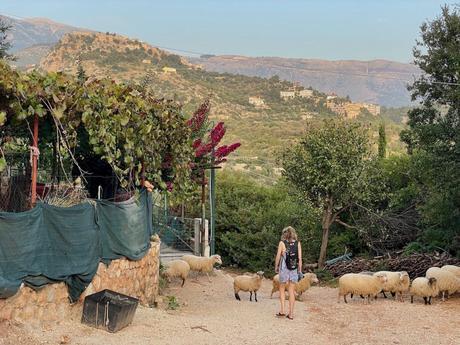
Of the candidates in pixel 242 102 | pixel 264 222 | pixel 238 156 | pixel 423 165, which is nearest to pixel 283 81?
pixel 242 102

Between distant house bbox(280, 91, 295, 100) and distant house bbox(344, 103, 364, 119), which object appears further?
distant house bbox(280, 91, 295, 100)

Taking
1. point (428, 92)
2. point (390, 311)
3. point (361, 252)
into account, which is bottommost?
point (361, 252)

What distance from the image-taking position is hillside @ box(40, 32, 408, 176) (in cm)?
5152

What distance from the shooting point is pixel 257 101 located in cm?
6825

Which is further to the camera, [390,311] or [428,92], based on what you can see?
[428,92]

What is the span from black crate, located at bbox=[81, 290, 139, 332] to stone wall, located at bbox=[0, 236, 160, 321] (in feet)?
0.92

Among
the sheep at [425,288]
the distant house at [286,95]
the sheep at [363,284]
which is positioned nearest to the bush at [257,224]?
the sheep at [363,284]

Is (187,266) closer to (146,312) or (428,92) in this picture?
(146,312)

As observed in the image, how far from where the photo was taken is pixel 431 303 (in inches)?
565

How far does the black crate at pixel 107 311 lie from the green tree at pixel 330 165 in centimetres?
1093

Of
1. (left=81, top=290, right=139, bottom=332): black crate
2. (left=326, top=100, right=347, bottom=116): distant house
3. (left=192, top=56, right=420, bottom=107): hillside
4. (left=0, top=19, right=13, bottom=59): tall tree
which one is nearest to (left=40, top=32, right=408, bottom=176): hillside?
(left=326, top=100, right=347, bottom=116): distant house

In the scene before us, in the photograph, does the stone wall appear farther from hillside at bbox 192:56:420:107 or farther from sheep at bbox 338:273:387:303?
hillside at bbox 192:56:420:107

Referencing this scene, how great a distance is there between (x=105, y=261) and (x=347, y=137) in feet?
35.8

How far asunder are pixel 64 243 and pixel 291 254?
14.1 feet
